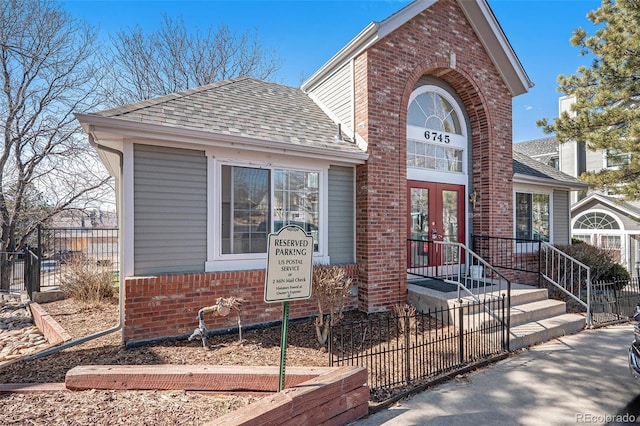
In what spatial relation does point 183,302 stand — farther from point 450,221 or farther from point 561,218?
point 561,218

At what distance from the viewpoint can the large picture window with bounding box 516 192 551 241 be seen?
33.2 ft

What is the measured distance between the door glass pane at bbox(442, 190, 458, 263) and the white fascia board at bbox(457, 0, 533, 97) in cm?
356

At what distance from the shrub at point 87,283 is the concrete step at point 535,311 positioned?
28.3ft

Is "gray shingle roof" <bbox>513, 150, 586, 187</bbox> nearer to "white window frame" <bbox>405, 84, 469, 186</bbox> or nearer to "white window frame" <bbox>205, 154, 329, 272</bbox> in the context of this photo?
"white window frame" <bbox>405, 84, 469, 186</bbox>

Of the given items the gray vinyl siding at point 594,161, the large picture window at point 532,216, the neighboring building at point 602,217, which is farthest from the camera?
the gray vinyl siding at point 594,161

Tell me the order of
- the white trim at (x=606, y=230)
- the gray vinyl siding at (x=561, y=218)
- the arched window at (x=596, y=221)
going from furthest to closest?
the arched window at (x=596, y=221), the white trim at (x=606, y=230), the gray vinyl siding at (x=561, y=218)

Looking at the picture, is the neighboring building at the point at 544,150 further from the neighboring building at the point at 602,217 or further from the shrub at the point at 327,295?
the shrub at the point at 327,295

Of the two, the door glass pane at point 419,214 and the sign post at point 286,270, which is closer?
the sign post at point 286,270

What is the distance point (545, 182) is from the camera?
10.1m

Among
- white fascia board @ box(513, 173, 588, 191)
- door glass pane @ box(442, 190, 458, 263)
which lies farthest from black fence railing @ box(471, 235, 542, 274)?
white fascia board @ box(513, 173, 588, 191)

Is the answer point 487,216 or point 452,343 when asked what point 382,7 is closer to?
point 487,216

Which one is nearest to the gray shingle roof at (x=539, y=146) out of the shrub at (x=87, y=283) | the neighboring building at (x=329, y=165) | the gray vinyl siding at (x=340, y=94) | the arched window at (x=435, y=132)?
the neighboring building at (x=329, y=165)

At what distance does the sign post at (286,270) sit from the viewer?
305 centimetres

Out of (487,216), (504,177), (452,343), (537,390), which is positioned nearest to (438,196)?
(487,216)
